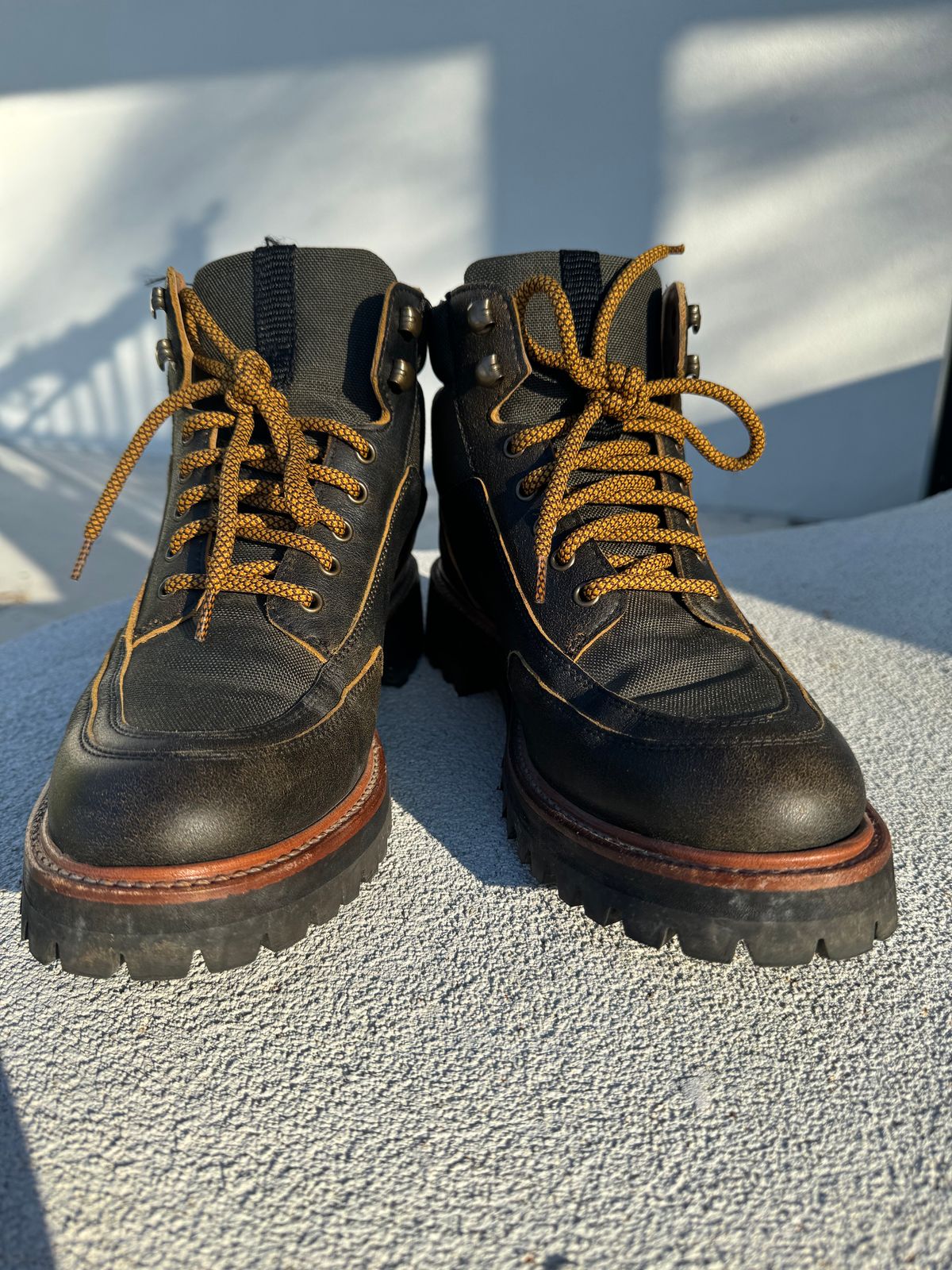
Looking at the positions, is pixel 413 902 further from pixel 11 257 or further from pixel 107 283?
pixel 11 257

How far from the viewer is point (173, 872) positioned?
1.88 ft

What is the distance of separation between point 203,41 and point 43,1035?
333 centimetres

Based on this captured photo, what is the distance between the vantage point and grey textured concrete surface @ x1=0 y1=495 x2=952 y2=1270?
47cm

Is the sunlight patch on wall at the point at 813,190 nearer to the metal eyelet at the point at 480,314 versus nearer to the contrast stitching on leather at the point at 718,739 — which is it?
the metal eyelet at the point at 480,314

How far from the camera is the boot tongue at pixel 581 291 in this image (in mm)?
853

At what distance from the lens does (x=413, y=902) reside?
710 millimetres

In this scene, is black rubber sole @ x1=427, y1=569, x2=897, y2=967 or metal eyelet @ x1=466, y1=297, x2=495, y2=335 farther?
metal eyelet @ x1=466, y1=297, x2=495, y2=335

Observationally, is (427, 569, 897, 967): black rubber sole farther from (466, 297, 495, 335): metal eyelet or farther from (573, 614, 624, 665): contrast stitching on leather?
(466, 297, 495, 335): metal eyelet

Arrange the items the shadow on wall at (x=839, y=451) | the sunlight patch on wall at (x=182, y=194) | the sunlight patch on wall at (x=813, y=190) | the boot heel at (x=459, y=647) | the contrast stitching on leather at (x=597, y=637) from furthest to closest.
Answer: the sunlight patch on wall at (x=182, y=194) < the shadow on wall at (x=839, y=451) < the sunlight patch on wall at (x=813, y=190) < the boot heel at (x=459, y=647) < the contrast stitching on leather at (x=597, y=637)

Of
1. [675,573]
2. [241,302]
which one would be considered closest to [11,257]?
[241,302]

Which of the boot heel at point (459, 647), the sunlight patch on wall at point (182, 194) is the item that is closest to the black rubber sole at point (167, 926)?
the boot heel at point (459, 647)

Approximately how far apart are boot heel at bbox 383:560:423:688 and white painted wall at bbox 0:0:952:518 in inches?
79.5

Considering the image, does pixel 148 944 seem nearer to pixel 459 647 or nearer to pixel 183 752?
pixel 183 752

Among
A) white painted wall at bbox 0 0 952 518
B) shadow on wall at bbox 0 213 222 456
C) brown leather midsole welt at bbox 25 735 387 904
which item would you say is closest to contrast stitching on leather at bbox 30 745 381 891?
brown leather midsole welt at bbox 25 735 387 904
